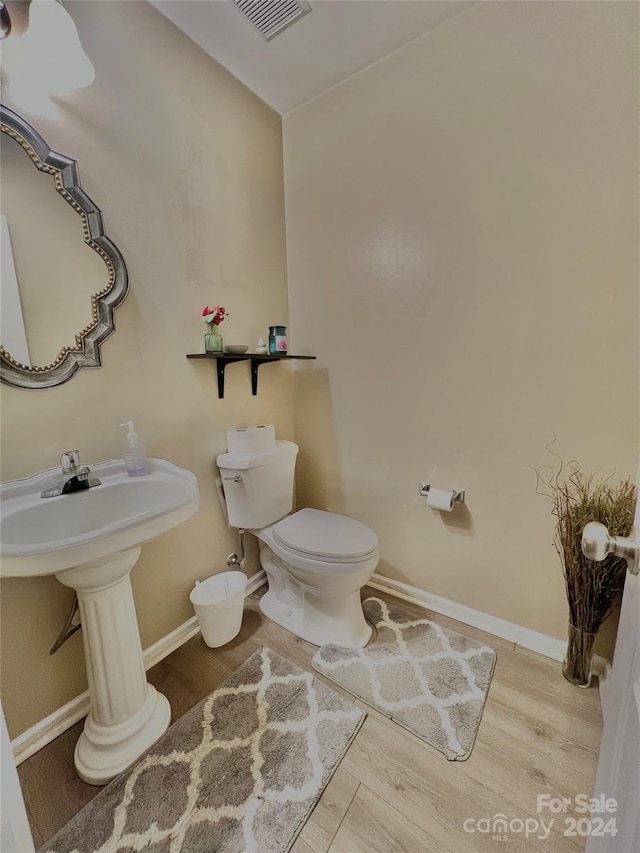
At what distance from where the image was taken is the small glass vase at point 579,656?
127cm

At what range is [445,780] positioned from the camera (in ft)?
3.37

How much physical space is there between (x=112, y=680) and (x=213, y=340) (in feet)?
4.04

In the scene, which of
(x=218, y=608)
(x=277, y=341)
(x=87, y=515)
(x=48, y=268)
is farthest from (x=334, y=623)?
(x=48, y=268)

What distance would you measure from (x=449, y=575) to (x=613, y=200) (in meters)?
1.57

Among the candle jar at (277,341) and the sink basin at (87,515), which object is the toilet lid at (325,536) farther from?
the candle jar at (277,341)

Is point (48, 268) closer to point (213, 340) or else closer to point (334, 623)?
point (213, 340)

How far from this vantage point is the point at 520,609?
150 cm

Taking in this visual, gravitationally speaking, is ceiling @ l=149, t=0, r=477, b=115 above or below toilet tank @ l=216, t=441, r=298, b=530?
above

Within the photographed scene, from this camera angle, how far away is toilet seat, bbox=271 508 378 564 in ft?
4.59

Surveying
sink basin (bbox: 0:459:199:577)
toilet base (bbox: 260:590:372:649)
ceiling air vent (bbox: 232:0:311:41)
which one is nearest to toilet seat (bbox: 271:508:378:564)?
toilet base (bbox: 260:590:372:649)

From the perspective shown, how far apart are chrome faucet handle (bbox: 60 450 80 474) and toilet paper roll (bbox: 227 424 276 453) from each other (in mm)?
645

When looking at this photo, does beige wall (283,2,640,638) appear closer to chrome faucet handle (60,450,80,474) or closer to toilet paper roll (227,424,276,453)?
toilet paper roll (227,424,276,453)

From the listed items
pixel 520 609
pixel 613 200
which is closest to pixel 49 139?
pixel 613 200

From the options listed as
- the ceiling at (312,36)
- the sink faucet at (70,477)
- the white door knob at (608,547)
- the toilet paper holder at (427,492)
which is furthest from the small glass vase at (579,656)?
the ceiling at (312,36)
